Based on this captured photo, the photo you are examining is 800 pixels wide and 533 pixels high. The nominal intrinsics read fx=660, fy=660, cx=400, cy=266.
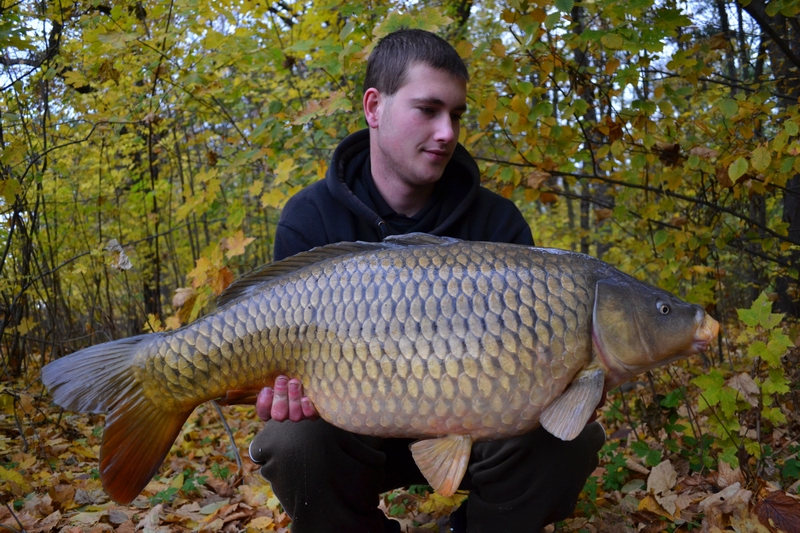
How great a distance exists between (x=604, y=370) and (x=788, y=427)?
1339mm

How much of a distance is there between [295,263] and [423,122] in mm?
543

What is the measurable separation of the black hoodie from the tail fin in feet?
1.94

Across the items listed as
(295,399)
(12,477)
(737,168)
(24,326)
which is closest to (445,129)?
(295,399)

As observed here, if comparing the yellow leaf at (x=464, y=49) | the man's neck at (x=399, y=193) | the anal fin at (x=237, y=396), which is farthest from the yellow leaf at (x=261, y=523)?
the yellow leaf at (x=464, y=49)

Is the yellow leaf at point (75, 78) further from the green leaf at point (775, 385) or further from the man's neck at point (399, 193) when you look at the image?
the green leaf at point (775, 385)

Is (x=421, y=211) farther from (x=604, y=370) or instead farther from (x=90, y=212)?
(x=90, y=212)

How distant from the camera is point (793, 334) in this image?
221 cm

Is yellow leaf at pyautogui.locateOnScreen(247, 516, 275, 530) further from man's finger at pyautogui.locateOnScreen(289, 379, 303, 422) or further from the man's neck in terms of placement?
the man's neck

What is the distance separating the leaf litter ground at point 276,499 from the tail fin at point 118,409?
56 cm

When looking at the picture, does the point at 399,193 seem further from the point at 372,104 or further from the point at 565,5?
the point at 565,5

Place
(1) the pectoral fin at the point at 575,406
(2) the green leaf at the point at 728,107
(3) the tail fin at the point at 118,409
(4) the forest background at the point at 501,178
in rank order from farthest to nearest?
(2) the green leaf at the point at 728,107
(4) the forest background at the point at 501,178
(3) the tail fin at the point at 118,409
(1) the pectoral fin at the point at 575,406

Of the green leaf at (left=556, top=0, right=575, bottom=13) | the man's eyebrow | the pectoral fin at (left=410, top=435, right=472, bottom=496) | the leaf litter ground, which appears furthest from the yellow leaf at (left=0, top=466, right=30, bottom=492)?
the green leaf at (left=556, top=0, right=575, bottom=13)

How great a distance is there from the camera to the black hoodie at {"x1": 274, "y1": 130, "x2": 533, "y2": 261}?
1788 mm

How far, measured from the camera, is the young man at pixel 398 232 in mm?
1491
